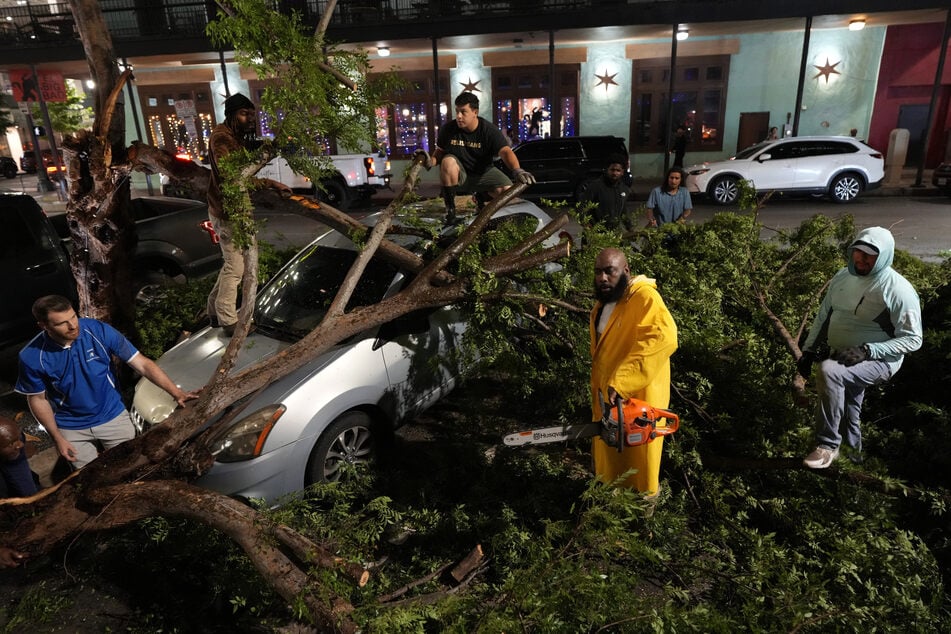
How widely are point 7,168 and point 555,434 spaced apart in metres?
36.9

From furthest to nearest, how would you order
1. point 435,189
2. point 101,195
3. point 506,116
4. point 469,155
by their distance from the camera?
1. point 506,116
2. point 435,189
3. point 469,155
4. point 101,195

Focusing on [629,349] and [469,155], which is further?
[469,155]

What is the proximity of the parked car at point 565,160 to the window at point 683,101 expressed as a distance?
5.13m

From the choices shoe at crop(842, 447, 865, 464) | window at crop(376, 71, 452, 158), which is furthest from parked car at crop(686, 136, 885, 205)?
shoe at crop(842, 447, 865, 464)

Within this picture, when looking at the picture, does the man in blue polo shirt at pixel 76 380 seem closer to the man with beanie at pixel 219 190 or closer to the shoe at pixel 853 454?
Answer: the man with beanie at pixel 219 190

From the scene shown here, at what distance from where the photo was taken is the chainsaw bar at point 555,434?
11.4 ft

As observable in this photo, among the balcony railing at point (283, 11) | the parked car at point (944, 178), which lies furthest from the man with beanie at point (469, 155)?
the parked car at point (944, 178)

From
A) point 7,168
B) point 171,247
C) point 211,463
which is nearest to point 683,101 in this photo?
point 171,247

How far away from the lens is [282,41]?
4.00m

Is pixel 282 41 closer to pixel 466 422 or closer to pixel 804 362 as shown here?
pixel 466 422

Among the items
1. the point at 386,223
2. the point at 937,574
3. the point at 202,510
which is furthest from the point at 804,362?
the point at 202,510

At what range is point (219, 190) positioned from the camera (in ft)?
14.8

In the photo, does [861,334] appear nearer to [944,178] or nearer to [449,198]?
[449,198]

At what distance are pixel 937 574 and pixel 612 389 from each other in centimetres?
199
